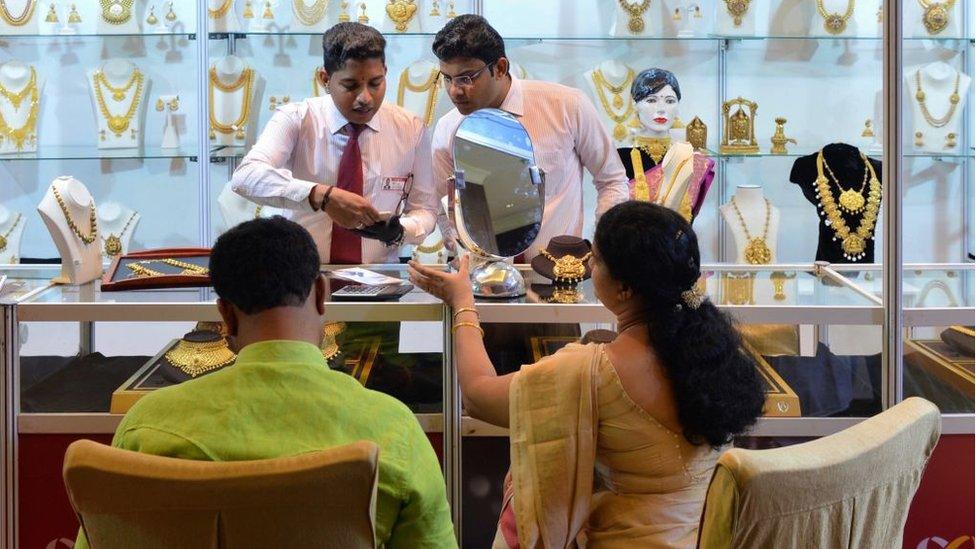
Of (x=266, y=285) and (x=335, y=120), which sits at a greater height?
(x=335, y=120)

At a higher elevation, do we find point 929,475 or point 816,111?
point 816,111

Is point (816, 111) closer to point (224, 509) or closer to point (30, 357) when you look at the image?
point (30, 357)

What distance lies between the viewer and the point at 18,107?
5.09 m

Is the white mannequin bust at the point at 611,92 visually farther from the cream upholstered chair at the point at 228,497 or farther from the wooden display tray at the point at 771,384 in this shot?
the cream upholstered chair at the point at 228,497

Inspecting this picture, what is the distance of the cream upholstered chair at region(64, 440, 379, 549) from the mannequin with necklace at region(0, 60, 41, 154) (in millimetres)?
3930

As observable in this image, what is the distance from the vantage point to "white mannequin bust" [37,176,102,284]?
107 inches

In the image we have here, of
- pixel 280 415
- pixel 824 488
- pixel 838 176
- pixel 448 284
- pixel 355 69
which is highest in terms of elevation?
pixel 355 69

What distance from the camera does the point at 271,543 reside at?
1.50 m

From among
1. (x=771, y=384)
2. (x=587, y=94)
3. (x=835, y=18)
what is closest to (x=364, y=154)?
(x=771, y=384)

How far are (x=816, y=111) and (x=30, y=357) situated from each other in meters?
3.69

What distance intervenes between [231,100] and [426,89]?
2.62 ft

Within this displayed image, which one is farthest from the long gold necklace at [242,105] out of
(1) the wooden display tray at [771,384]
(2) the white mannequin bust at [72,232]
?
(1) the wooden display tray at [771,384]

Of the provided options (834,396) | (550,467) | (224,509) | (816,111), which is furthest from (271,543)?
(816,111)

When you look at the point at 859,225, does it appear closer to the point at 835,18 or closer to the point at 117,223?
the point at 835,18
